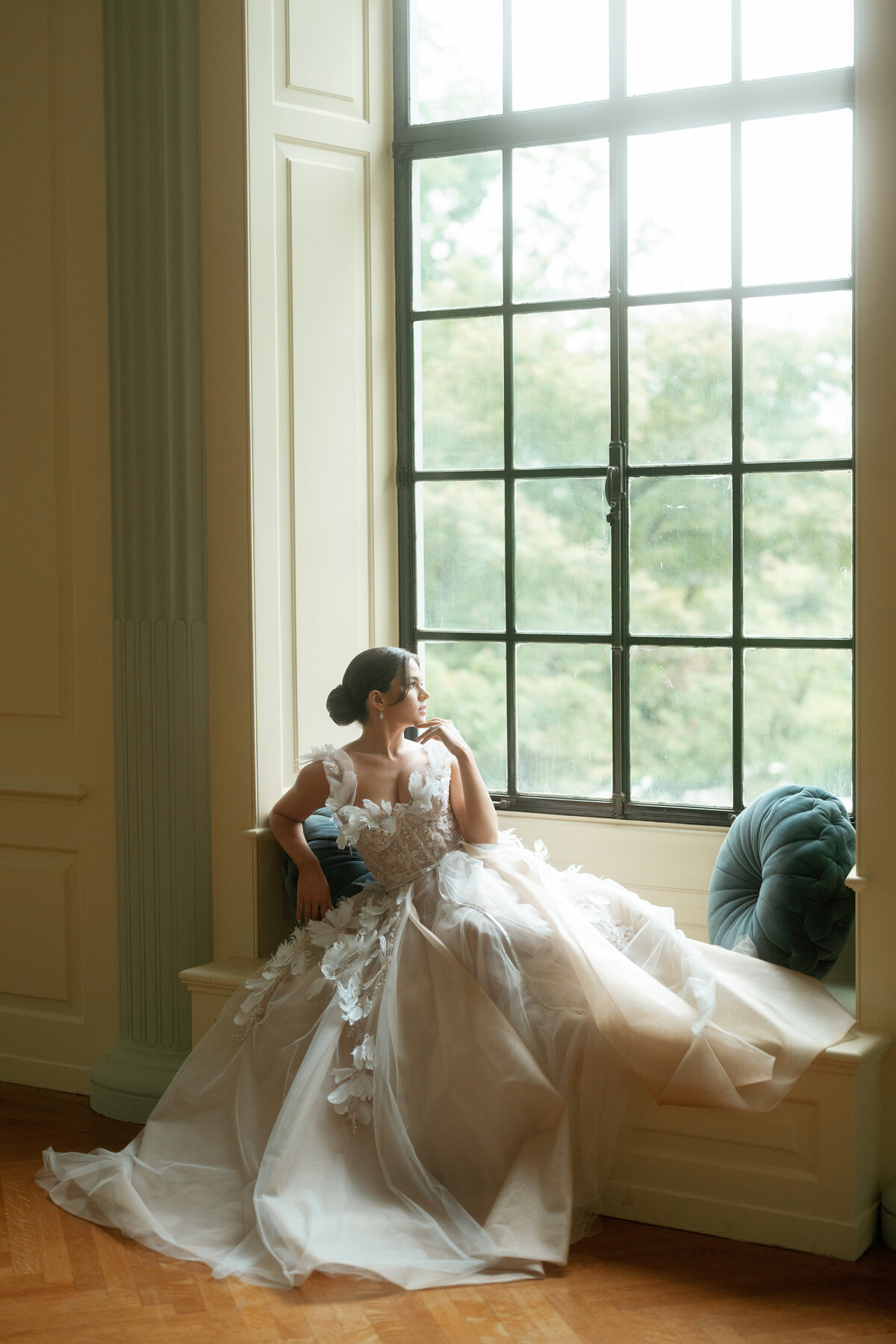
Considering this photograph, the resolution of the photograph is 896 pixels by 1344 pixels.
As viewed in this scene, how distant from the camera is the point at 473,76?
12.2 feet

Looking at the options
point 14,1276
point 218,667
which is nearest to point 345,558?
point 218,667

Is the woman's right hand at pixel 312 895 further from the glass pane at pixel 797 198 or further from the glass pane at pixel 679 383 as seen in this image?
the glass pane at pixel 797 198

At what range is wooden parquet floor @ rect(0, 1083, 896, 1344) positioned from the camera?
2.35m

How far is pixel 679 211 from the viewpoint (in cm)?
350

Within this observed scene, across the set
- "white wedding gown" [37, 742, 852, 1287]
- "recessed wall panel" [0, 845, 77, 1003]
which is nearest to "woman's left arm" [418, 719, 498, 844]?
"white wedding gown" [37, 742, 852, 1287]

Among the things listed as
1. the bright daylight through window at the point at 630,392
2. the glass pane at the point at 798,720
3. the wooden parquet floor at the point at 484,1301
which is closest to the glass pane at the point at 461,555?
the bright daylight through window at the point at 630,392

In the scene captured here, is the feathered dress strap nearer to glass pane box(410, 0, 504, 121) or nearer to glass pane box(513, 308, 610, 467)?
glass pane box(513, 308, 610, 467)

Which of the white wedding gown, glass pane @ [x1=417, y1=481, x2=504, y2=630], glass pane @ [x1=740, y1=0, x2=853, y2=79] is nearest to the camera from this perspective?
the white wedding gown

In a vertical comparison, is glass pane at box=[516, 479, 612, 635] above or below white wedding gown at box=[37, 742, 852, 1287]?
above

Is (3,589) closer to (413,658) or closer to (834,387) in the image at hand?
(413,658)

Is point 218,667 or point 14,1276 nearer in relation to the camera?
point 14,1276

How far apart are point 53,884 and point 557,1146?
1866 millimetres

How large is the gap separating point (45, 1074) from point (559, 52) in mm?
3524

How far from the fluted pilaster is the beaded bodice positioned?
53 centimetres
